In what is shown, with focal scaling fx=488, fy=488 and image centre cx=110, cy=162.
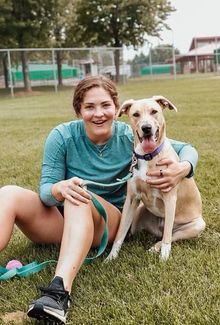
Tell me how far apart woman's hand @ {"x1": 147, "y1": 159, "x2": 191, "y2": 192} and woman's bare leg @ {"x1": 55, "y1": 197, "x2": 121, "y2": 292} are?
46 centimetres

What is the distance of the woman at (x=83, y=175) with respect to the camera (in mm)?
3086

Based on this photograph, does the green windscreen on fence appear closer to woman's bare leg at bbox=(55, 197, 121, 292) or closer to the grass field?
the grass field

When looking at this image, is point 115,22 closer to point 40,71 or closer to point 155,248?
point 40,71

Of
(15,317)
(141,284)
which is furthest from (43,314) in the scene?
(141,284)

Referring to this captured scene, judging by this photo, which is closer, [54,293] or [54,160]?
[54,293]

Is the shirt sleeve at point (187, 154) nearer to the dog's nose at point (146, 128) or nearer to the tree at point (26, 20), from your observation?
the dog's nose at point (146, 128)

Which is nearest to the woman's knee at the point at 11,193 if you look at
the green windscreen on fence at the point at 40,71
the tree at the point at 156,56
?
the green windscreen on fence at the point at 40,71

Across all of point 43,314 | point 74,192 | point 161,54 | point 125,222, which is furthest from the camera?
point 161,54

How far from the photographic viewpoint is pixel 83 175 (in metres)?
3.56

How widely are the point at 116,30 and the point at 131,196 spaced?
1515 inches

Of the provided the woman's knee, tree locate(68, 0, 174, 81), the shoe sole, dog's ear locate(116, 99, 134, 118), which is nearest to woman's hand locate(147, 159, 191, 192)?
dog's ear locate(116, 99, 134, 118)

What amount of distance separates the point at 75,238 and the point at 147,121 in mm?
938

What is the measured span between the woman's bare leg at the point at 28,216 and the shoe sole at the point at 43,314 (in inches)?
27.3

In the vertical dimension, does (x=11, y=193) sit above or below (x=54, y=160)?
below
